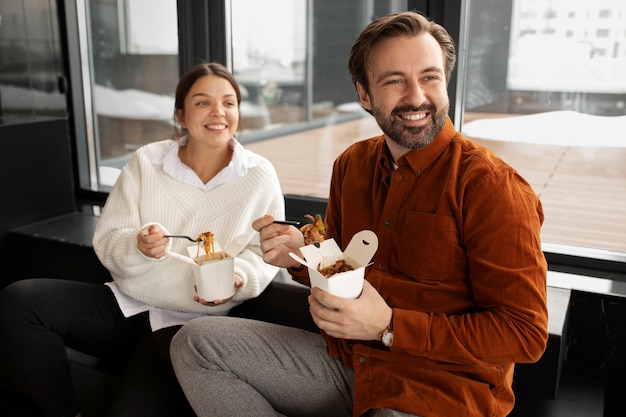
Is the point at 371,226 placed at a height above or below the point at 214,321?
above

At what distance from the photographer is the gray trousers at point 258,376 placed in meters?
1.43

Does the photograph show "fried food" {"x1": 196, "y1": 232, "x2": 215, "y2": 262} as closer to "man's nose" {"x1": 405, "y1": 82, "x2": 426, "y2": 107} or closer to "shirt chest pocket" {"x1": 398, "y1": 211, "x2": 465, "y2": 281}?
"shirt chest pocket" {"x1": 398, "y1": 211, "x2": 465, "y2": 281}

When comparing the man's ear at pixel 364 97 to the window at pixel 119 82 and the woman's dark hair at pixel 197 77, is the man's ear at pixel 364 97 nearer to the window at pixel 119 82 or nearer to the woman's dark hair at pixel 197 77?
the woman's dark hair at pixel 197 77

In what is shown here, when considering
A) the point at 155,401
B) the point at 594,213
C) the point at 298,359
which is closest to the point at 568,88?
the point at 594,213

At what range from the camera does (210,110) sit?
1.99 metres

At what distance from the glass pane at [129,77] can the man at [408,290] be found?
1.84 metres

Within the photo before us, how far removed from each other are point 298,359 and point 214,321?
0.78ft

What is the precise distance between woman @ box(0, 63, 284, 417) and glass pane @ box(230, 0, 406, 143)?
0.33m

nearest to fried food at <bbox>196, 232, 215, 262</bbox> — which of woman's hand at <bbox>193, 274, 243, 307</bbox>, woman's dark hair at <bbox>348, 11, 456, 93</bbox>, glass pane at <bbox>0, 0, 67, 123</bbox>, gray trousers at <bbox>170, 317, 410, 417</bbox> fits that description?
woman's hand at <bbox>193, 274, 243, 307</bbox>

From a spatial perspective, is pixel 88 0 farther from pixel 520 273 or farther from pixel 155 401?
pixel 520 273

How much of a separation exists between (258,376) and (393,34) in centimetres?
85

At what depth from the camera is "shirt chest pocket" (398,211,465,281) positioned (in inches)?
50.8

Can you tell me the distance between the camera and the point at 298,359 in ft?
4.84

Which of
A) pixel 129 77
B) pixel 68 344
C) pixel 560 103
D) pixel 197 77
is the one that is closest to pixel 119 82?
pixel 129 77
